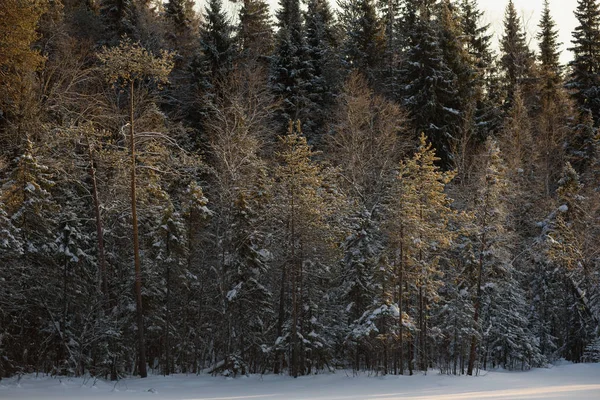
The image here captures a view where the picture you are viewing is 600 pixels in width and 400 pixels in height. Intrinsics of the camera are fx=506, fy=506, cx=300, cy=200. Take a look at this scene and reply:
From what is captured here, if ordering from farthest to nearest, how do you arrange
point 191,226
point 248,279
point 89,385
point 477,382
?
point 191,226
point 248,279
point 477,382
point 89,385

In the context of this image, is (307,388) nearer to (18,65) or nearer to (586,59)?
(18,65)

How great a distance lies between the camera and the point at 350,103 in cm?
3525

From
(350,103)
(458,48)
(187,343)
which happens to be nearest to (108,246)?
(187,343)

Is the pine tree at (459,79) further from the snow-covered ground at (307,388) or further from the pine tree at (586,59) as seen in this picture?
the snow-covered ground at (307,388)

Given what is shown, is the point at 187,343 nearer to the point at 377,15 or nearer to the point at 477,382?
the point at 477,382

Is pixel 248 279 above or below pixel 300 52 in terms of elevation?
below

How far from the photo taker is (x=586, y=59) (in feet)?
147

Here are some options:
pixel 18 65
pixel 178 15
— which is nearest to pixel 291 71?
pixel 178 15

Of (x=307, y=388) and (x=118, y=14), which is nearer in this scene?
(x=307, y=388)

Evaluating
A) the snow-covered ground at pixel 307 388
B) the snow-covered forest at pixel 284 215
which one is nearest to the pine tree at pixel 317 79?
the snow-covered forest at pixel 284 215

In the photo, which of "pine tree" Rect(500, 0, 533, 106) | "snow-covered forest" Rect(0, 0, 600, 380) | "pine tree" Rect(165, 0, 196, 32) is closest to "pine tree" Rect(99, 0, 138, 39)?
"snow-covered forest" Rect(0, 0, 600, 380)

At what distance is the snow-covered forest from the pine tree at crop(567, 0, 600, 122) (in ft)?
0.60

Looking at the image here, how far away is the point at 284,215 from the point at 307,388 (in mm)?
7729

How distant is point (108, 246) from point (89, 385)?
39.4 feet
